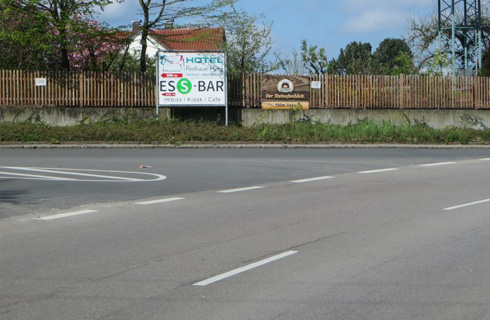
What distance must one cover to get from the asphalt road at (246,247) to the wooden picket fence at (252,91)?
1410 cm

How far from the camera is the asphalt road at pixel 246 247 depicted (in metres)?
5.91

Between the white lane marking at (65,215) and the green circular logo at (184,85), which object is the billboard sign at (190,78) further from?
the white lane marking at (65,215)

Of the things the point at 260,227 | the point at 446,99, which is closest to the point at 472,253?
the point at 260,227

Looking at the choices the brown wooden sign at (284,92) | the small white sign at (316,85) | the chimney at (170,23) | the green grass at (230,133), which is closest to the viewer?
the green grass at (230,133)

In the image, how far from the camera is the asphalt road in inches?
233

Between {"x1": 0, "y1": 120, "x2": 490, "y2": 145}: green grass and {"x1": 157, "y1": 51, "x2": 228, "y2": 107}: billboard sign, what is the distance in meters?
1.00

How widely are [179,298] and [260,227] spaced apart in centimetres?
350

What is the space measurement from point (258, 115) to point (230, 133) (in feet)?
12.0

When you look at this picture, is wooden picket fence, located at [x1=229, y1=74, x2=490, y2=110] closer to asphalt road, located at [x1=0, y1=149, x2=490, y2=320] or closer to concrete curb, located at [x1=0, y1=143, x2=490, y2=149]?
concrete curb, located at [x1=0, y1=143, x2=490, y2=149]

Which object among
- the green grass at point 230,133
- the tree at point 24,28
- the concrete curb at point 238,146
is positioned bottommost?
the concrete curb at point 238,146

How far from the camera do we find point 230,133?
1072 inches

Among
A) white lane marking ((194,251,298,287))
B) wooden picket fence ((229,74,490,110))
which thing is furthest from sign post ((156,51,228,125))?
white lane marking ((194,251,298,287))

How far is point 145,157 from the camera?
20.8 m

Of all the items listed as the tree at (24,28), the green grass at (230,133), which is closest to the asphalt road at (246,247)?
the green grass at (230,133)
